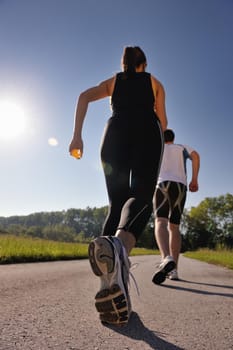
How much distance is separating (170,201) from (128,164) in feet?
7.58

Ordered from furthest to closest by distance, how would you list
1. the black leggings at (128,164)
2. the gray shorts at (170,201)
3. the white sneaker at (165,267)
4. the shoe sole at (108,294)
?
1. the gray shorts at (170,201)
2. the white sneaker at (165,267)
3. the black leggings at (128,164)
4. the shoe sole at (108,294)

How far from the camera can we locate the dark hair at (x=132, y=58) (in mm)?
2326

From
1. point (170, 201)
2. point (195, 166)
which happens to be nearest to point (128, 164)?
point (170, 201)

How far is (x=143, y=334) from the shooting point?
149 centimetres

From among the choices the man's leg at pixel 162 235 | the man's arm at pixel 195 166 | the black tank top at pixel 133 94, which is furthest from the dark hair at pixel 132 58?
the man's arm at pixel 195 166

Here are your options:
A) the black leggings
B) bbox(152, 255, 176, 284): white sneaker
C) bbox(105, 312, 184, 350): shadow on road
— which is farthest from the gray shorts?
bbox(105, 312, 184, 350): shadow on road

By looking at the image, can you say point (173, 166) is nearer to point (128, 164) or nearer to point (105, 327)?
point (128, 164)

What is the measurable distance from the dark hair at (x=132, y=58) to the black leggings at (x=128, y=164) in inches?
17.4

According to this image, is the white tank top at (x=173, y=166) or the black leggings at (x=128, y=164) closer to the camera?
the black leggings at (x=128, y=164)

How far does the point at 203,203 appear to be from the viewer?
74188mm

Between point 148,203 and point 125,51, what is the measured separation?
1199mm

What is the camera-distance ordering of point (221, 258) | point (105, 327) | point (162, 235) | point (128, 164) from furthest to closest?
point (221, 258), point (162, 235), point (128, 164), point (105, 327)

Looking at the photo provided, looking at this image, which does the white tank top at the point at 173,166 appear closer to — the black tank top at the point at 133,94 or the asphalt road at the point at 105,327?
the asphalt road at the point at 105,327

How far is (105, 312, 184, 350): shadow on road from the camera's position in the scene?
4.28 feet
